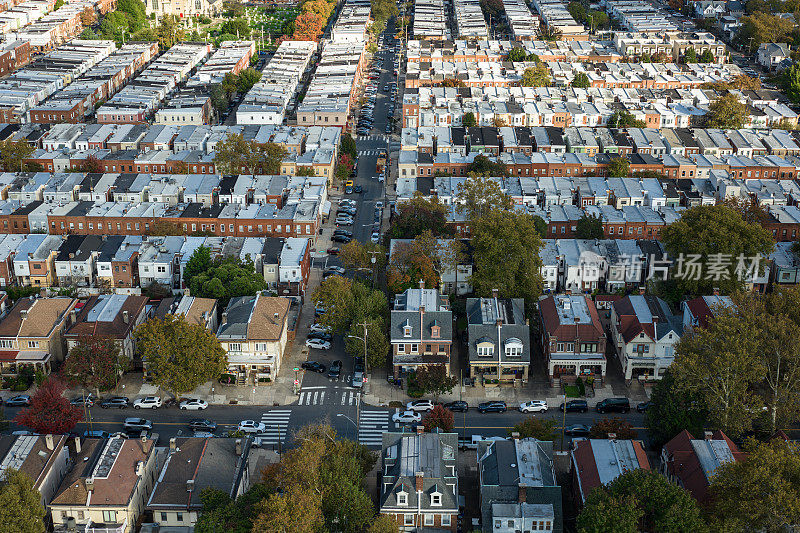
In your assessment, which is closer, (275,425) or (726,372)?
(726,372)

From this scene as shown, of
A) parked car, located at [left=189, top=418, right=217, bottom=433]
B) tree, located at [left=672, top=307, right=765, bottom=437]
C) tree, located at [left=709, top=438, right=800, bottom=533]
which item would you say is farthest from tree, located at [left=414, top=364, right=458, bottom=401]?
tree, located at [left=709, top=438, right=800, bottom=533]

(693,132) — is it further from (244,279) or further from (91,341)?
(91,341)

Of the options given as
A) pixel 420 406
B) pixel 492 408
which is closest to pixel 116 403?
pixel 420 406

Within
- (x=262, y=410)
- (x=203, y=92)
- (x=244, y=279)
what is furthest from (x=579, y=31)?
(x=262, y=410)

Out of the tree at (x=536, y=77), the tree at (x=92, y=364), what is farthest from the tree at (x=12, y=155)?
the tree at (x=536, y=77)

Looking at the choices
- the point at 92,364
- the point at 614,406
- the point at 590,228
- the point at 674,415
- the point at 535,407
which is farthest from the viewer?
the point at 590,228

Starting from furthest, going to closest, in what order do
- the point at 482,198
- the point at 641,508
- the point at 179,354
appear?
the point at 482,198 < the point at 179,354 < the point at 641,508

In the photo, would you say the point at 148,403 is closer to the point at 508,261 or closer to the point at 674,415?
the point at 508,261

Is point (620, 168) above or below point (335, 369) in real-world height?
above
